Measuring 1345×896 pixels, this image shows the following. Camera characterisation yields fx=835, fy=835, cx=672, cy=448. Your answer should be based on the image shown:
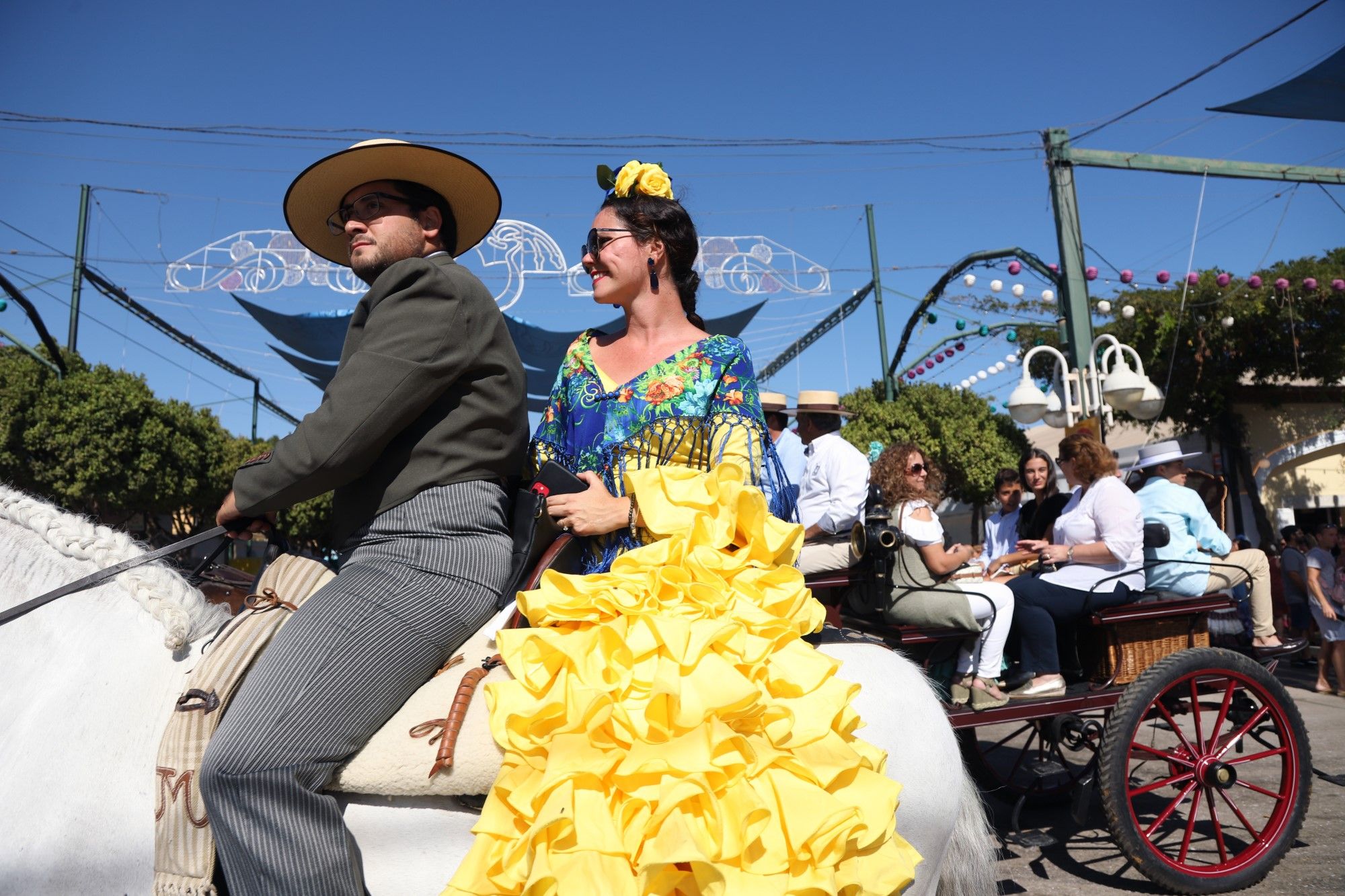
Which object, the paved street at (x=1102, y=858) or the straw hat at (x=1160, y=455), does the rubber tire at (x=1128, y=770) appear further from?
the straw hat at (x=1160, y=455)

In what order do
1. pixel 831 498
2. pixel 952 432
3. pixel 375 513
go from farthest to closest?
pixel 952 432 → pixel 831 498 → pixel 375 513

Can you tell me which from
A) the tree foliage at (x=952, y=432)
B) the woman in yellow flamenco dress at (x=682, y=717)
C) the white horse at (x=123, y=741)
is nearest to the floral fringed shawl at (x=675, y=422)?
the woman in yellow flamenco dress at (x=682, y=717)

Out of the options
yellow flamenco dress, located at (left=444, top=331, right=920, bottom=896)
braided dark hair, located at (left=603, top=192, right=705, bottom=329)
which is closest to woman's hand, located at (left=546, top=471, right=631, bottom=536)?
yellow flamenco dress, located at (left=444, top=331, right=920, bottom=896)

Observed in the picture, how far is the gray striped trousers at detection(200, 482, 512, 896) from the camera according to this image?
1613 millimetres

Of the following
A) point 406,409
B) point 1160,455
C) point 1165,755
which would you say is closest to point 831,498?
point 1165,755

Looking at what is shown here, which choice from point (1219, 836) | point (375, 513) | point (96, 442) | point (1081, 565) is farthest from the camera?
point (96, 442)

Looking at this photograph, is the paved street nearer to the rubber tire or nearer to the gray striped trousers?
the rubber tire

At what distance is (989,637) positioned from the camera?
3775mm

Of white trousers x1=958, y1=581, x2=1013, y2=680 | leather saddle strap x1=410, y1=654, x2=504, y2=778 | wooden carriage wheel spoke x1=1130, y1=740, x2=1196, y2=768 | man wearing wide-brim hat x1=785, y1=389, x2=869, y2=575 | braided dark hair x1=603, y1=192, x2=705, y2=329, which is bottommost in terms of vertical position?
wooden carriage wheel spoke x1=1130, y1=740, x2=1196, y2=768

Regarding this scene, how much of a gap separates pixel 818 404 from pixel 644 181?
375 cm

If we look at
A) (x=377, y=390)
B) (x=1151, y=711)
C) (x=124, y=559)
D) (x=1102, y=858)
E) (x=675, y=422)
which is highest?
(x=377, y=390)

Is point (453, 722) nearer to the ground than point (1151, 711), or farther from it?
farther from it

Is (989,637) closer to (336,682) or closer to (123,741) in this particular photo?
(336,682)

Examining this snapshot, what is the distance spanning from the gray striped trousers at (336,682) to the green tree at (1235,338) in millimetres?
12866
